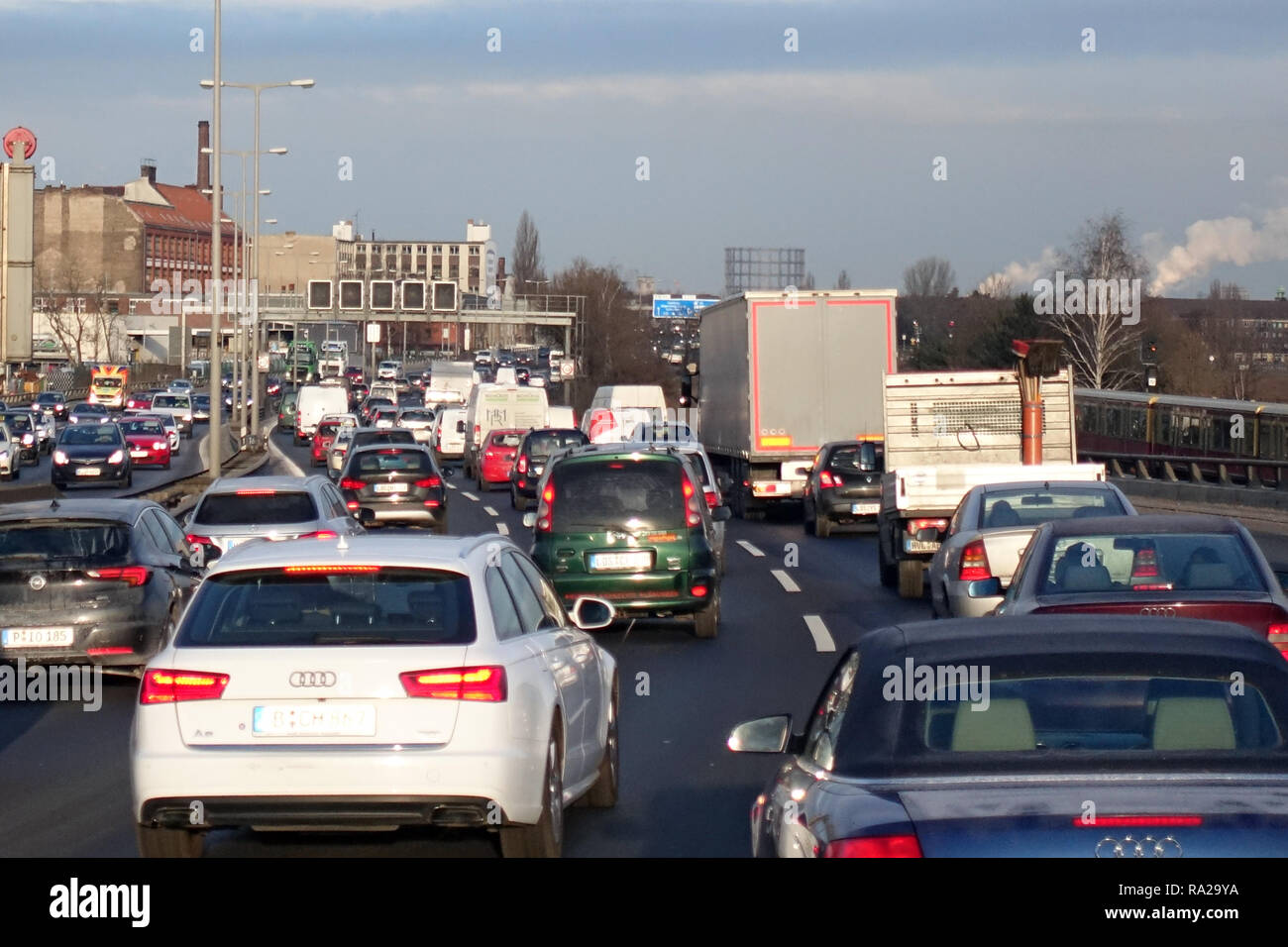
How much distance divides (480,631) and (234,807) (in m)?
1.15

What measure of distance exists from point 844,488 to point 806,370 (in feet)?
13.1

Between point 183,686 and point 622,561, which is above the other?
point 183,686

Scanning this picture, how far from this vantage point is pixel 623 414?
48.2 meters

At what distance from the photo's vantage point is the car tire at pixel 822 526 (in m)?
30.1

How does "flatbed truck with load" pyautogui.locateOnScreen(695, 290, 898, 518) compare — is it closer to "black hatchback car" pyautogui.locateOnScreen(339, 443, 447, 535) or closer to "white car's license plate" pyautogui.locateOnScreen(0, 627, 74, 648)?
"black hatchback car" pyautogui.locateOnScreen(339, 443, 447, 535)

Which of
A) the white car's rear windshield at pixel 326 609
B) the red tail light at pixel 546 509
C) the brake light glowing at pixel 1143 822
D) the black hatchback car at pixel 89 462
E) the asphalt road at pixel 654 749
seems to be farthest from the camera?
the black hatchback car at pixel 89 462

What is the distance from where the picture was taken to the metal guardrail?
121ft

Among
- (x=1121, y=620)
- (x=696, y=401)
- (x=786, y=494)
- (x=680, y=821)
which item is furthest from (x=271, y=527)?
(x=696, y=401)

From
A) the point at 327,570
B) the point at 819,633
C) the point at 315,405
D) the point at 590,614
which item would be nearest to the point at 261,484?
the point at 819,633

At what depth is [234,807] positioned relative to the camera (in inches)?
276

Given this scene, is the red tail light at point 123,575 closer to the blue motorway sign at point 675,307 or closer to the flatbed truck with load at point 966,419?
the flatbed truck with load at point 966,419

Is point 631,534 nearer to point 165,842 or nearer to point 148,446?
point 165,842

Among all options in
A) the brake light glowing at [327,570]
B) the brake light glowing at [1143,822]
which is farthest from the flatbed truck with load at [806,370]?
the brake light glowing at [1143,822]

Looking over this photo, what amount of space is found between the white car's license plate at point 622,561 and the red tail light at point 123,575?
4277 millimetres
